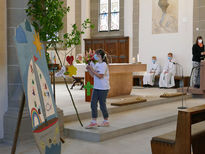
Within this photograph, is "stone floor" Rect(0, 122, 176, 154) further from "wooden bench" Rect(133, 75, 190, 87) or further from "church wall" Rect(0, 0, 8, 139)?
"wooden bench" Rect(133, 75, 190, 87)

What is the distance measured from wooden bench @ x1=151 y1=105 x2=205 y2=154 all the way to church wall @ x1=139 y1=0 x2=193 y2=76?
908cm

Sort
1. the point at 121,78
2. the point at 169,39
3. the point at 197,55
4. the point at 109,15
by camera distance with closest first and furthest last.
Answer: the point at 121,78 < the point at 197,55 < the point at 169,39 < the point at 109,15

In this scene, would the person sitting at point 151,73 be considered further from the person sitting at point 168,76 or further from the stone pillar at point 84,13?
the stone pillar at point 84,13

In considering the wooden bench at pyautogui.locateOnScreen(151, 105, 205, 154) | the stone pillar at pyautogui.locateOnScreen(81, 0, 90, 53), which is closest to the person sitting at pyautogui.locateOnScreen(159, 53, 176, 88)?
the stone pillar at pyautogui.locateOnScreen(81, 0, 90, 53)

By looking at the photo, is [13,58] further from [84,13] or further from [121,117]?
[84,13]

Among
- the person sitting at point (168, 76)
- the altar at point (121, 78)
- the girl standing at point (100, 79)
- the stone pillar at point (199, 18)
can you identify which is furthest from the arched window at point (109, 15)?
the girl standing at point (100, 79)

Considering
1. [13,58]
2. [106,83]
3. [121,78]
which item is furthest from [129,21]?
[13,58]

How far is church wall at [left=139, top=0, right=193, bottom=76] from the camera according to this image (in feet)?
42.7

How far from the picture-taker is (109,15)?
1606 centimetres

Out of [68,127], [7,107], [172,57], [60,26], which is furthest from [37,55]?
[172,57]

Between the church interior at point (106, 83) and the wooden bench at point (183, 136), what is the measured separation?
0.01 m

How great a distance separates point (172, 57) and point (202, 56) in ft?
7.40

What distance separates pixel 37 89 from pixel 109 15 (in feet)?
42.1

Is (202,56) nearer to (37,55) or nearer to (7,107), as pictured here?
(7,107)
